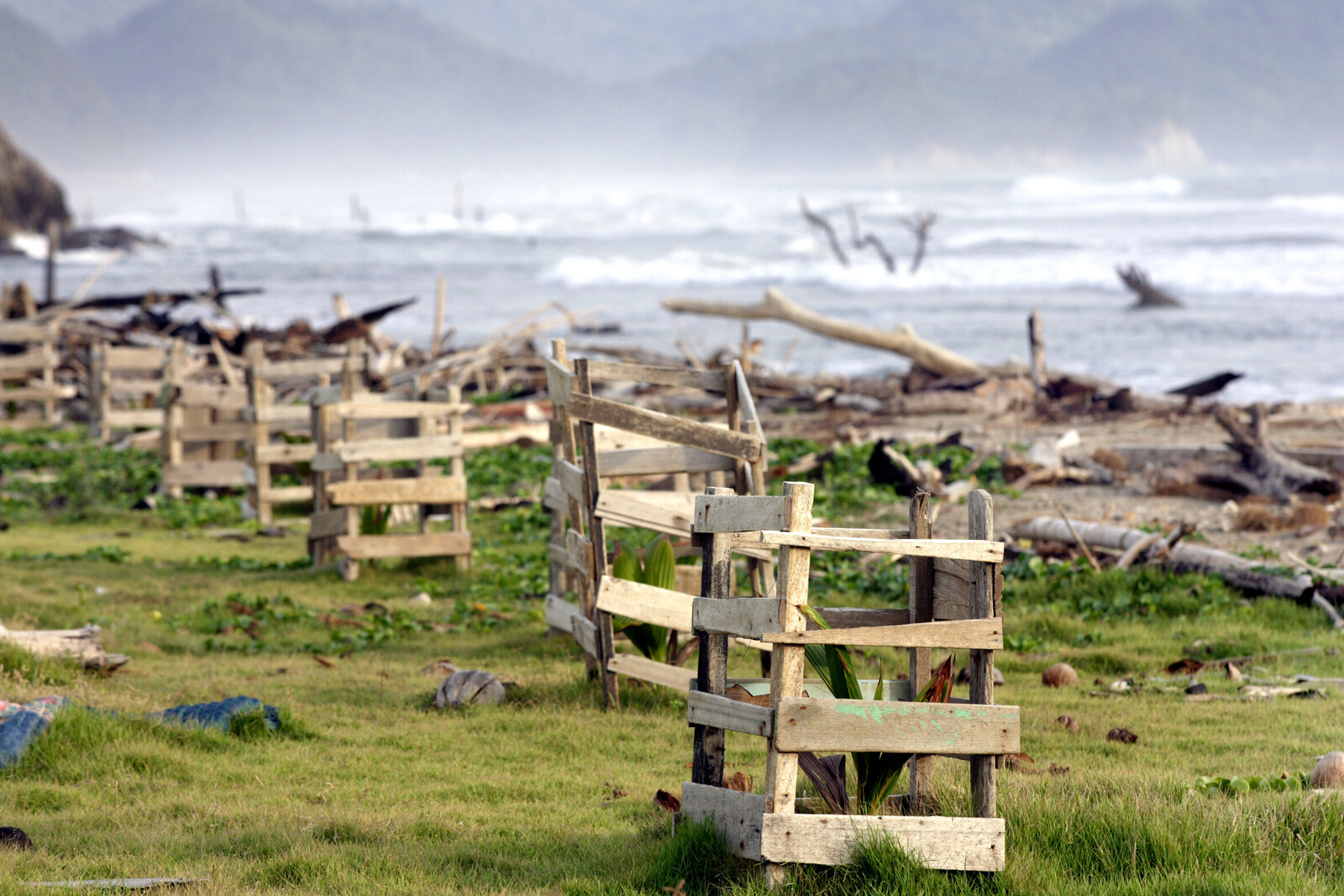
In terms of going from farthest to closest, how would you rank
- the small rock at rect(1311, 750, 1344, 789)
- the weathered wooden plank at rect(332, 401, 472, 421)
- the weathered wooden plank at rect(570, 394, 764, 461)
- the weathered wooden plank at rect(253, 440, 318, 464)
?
1. the weathered wooden plank at rect(253, 440, 318, 464)
2. the weathered wooden plank at rect(332, 401, 472, 421)
3. the weathered wooden plank at rect(570, 394, 764, 461)
4. the small rock at rect(1311, 750, 1344, 789)

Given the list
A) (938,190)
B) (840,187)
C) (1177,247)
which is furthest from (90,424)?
(840,187)

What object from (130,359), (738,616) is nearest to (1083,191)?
(130,359)

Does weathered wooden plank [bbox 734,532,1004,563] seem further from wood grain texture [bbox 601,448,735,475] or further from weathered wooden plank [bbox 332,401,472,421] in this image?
weathered wooden plank [bbox 332,401,472,421]

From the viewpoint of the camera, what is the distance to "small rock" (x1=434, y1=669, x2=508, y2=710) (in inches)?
288

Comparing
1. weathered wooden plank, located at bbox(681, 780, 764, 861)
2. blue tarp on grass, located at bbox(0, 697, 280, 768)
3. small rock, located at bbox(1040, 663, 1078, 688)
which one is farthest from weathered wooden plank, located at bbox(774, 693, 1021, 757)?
small rock, located at bbox(1040, 663, 1078, 688)

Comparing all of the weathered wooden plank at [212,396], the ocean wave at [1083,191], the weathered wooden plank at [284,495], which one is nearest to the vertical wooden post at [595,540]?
the weathered wooden plank at [284,495]

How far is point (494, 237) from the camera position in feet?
332

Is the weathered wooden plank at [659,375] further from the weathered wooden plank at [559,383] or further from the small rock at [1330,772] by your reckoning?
the small rock at [1330,772]

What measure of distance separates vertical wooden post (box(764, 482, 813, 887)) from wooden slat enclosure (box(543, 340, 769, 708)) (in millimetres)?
2586

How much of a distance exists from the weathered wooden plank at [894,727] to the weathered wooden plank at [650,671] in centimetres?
281

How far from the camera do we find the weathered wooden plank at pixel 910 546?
4098 mm

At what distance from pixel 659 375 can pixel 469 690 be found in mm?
2412

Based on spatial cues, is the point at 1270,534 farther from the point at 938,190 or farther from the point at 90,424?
the point at 938,190

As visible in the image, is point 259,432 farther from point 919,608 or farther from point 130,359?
point 919,608
